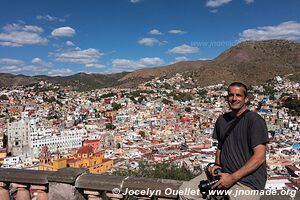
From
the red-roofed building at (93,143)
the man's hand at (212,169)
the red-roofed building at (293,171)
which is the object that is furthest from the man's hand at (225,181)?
the red-roofed building at (93,143)

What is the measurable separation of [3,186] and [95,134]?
4828 centimetres

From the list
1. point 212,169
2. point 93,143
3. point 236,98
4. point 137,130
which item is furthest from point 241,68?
point 212,169

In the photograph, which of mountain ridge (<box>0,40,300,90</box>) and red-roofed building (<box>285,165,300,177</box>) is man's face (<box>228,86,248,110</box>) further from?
mountain ridge (<box>0,40,300,90</box>)

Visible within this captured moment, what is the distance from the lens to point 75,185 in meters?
2.87

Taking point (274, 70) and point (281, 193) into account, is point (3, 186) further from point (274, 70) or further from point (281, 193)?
point (274, 70)

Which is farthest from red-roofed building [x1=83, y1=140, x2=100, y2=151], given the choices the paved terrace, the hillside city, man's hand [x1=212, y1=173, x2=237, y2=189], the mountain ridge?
man's hand [x1=212, y1=173, x2=237, y2=189]

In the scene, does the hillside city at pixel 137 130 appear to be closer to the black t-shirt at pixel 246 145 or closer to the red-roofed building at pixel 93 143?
the red-roofed building at pixel 93 143

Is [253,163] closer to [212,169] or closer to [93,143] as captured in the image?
[212,169]

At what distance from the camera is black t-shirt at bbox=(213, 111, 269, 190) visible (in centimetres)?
218

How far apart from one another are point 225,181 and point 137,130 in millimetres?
50047

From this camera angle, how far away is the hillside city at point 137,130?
2691 cm

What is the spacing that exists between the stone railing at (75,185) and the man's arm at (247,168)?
45cm

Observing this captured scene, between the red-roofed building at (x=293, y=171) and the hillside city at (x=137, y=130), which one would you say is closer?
the red-roofed building at (x=293, y=171)

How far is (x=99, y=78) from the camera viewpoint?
6412 inches
